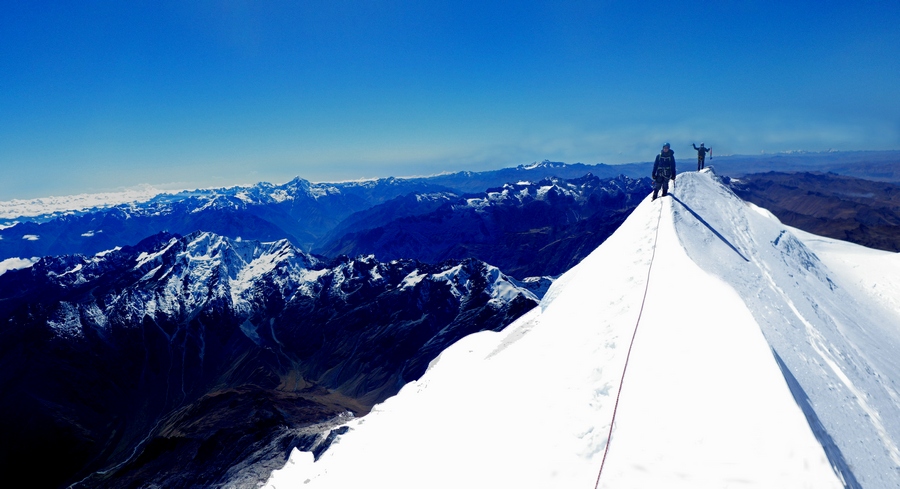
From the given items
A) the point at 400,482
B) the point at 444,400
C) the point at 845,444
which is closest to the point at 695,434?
the point at 845,444

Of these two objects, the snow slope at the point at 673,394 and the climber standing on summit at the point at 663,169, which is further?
the climber standing on summit at the point at 663,169

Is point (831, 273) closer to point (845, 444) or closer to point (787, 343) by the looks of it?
point (787, 343)

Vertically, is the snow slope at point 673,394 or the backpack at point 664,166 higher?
the backpack at point 664,166

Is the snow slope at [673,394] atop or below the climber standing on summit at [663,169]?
below

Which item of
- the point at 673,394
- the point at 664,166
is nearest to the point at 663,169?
the point at 664,166

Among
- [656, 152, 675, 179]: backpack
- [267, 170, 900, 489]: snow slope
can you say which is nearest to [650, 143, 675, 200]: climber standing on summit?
[656, 152, 675, 179]: backpack

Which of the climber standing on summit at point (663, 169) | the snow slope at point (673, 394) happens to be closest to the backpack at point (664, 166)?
the climber standing on summit at point (663, 169)

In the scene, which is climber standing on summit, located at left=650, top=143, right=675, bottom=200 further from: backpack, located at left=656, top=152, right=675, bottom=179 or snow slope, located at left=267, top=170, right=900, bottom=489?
snow slope, located at left=267, top=170, right=900, bottom=489

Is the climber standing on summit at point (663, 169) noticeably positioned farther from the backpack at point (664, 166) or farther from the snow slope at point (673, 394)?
the snow slope at point (673, 394)
